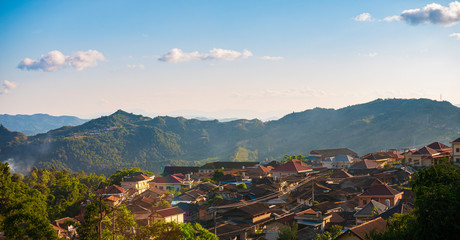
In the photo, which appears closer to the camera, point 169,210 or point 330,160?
point 169,210

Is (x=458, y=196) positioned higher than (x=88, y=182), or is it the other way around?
(x=458, y=196)

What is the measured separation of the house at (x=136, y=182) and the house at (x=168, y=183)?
4.67ft

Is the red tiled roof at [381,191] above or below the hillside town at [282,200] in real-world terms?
above

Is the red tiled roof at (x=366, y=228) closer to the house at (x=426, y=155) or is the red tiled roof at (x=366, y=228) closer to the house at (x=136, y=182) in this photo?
the house at (x=426, y=155)

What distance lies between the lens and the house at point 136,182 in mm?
61906

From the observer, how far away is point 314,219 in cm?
3403

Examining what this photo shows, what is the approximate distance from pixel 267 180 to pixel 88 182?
144 feet

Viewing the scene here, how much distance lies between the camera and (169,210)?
36.6 meters

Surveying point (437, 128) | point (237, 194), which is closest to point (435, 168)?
point (237, 194)

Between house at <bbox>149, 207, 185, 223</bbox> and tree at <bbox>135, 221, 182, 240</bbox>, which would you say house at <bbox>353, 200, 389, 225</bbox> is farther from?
tree at <bbox>135, 221, 182, 240</bbox>

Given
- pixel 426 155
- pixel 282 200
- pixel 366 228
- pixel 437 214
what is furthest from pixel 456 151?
pixel 437 214

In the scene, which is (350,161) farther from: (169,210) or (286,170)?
(169,210)

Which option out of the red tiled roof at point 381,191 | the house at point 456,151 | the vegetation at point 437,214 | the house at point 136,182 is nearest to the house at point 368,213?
the red tiled roof at point 381,191

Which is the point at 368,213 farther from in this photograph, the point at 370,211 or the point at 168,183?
the point at 168,183
